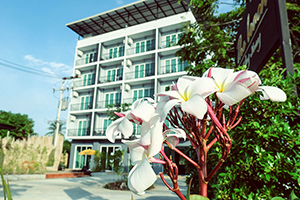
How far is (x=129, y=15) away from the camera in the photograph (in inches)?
845

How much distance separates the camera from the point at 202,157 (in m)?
0.77

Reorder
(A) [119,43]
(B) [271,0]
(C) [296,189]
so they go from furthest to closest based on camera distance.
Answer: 1. (A) [119,43]
2. (B) [271,0]
3. (C) [296,189]

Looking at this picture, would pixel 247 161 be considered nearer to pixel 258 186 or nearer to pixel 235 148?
pixel 235 148

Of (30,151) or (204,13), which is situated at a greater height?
(204,13)

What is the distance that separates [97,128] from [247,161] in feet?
67.5

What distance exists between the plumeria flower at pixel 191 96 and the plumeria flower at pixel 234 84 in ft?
0.14

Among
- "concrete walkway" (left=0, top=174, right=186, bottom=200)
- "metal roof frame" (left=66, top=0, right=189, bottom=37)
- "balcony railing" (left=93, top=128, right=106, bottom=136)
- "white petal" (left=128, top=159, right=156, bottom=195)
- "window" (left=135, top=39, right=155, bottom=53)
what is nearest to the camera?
"white petal" (left=128, top=159, right=156, bottom=195)

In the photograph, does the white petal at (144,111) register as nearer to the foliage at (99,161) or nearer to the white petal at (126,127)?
the white petal at (126,127)

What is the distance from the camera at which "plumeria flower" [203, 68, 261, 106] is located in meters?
0.57

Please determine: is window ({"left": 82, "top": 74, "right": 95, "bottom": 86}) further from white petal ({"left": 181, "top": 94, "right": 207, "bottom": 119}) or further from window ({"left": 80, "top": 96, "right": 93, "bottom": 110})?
white petal ({"left": 181, "top": 94, "right": 207, "bottom": 119})

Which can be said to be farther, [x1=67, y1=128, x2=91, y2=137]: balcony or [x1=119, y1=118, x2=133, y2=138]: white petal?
[x1=67, y1=128, x2=91, y2=137]: balcony

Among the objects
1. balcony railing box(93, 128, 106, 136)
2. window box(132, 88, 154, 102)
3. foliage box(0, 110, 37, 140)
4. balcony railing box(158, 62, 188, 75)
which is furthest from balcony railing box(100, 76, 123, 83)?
foliage box(0, 110, 37, 140)

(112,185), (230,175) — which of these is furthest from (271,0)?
(112,185)

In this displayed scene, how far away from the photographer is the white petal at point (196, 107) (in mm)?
536
